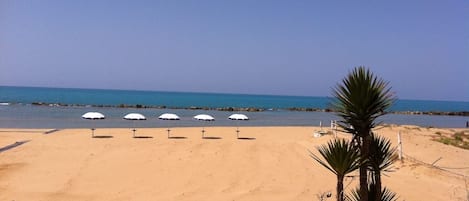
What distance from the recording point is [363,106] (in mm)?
5367

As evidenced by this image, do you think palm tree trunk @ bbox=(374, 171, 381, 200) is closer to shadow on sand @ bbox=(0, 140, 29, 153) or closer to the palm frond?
the palm frond

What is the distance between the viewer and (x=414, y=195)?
13461 mm

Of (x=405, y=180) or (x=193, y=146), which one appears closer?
(x=405, y=180)

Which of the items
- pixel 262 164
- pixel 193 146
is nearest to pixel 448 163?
pixel 262 164

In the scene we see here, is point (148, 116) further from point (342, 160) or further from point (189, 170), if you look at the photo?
point (342, 160)

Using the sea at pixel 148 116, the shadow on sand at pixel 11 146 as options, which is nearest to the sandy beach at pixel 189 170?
the shadow on sand at pixel 11 146

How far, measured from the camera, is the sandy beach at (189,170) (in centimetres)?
1370

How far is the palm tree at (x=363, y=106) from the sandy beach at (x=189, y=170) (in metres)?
4.29

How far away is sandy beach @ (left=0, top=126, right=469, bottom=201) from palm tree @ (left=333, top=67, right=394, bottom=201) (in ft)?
14.1

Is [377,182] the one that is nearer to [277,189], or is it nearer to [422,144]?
[277,189]

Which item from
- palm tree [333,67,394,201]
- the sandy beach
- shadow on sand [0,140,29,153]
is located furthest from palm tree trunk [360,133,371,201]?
shadow on sand [0,140,29,153]

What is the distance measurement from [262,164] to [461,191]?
7476mm

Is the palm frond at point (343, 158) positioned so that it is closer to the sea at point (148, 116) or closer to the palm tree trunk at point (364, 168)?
the palm tree trunk at point (364, 168)

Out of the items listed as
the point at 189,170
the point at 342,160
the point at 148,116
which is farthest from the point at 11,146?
the point at 148,116
